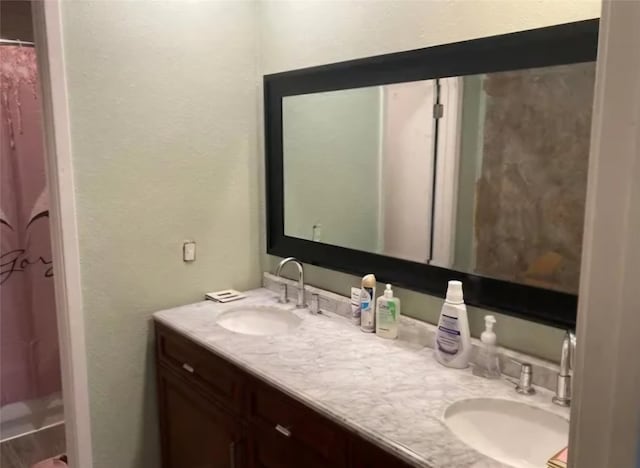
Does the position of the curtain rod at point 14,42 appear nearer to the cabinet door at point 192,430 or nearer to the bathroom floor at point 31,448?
the cabinet door at point 192,430

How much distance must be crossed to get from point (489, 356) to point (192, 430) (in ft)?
3.72

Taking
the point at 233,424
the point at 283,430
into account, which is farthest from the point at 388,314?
the point at 233,424

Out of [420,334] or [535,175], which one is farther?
[420,334]

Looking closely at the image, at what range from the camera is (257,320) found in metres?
2.19

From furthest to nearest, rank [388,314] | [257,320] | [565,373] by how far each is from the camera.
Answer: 1. [257,320]
2. [388,314]
3. [565,373]

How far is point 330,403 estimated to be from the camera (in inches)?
52.7

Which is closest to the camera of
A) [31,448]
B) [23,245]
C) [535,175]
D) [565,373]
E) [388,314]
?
[565,373]

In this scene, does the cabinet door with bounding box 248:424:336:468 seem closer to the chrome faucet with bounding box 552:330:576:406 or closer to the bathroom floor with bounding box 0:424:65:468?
the chrome faucet with bounding box 552:330:576:406

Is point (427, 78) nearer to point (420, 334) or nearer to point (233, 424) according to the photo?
point (420, 334)

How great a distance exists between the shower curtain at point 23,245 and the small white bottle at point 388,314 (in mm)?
2102

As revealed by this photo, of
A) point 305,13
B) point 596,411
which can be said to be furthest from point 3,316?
point 596,411

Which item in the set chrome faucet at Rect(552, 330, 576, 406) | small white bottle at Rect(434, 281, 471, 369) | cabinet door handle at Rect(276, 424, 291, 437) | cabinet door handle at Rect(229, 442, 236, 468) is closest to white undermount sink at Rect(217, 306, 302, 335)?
cabinet door handle at Rect(229, 442, 236, 468)

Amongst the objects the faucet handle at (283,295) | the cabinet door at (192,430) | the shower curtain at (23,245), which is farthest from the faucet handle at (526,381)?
the shower curtain at (23,245)

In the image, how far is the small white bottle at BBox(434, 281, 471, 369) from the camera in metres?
1.53
